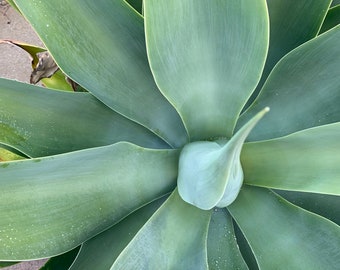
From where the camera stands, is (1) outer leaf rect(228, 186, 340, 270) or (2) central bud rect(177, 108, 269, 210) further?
(1) outer leaf rect(228, 186, 340, 270)

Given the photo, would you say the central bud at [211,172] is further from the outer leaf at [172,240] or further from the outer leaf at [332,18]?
the outer leaf at [332,18]

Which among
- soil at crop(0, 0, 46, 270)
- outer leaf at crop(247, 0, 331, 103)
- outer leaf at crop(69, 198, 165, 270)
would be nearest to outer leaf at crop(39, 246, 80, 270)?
outer leaf at crop(69, 198, 165, 270)

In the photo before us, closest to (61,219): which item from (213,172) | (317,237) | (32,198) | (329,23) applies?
(32,198)

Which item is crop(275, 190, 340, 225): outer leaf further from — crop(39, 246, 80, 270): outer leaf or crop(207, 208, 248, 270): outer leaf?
crop(39, 246, 80, 270): outer leaf

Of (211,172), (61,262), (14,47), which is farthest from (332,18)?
(14,47)

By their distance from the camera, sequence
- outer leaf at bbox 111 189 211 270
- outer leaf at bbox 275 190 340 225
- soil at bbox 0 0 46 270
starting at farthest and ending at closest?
soil at bbox 0 0 46 270, outer leaf at bbox 275 190 340 225, outer leaf at bbox 111 189 211 270

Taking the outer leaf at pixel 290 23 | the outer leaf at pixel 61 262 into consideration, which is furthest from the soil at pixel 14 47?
the outer leaf at pixel 290 23

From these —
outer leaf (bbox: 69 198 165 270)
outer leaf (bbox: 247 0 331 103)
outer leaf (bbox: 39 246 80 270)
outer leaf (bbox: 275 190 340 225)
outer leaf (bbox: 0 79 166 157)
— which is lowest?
outer leaf (bbox: 39 246 80 270)
